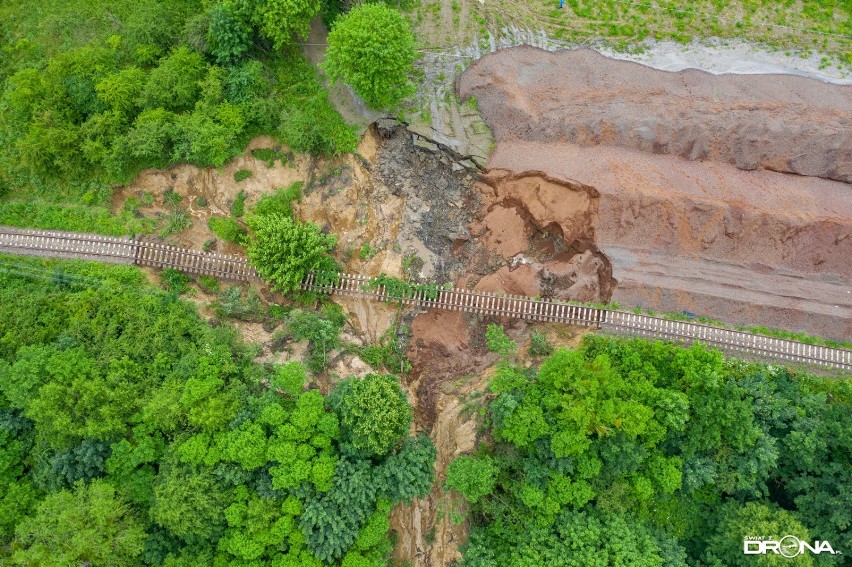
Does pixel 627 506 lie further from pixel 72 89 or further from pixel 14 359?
pixel 72 89

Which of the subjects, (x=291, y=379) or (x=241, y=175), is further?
(x=241, y=175)

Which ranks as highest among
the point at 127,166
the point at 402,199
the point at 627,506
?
the point at 127,166

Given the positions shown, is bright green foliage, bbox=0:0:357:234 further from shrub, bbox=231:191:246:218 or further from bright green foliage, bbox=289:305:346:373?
bright green foliage, bbox=289:305:346:373

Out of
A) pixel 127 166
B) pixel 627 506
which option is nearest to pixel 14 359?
pixel 127 166

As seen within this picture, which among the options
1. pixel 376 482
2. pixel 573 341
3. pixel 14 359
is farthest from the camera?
pixel 573 341

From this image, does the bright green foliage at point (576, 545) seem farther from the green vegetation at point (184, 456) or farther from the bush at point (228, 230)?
the bush at point (228, 230)

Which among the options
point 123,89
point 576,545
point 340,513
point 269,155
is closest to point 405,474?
point 340,513

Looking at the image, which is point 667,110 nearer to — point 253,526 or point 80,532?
point 253,526
